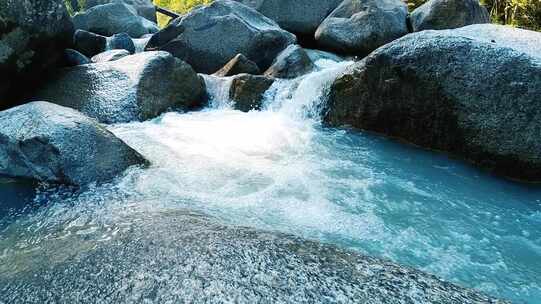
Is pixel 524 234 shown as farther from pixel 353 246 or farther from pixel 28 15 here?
pixel 28 15

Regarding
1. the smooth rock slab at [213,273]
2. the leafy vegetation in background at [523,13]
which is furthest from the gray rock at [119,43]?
the leafy vegetation in background at [523,13]

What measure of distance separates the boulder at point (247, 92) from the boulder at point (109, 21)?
949 centimetres

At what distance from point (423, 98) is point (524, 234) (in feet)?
9.37

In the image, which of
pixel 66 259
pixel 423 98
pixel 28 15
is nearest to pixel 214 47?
pixel 28 15

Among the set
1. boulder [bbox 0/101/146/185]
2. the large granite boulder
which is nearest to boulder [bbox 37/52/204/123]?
the large granite boulder

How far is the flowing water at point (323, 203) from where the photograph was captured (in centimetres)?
397

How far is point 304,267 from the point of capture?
3133 millimetres

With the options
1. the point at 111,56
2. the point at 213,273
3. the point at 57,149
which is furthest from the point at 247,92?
the point at 213,273

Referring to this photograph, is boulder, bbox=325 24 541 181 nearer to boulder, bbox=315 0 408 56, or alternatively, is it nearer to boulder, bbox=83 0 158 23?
boulder, bbox=315 0 408 56

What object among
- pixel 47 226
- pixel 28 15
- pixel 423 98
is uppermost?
pixel 28 15

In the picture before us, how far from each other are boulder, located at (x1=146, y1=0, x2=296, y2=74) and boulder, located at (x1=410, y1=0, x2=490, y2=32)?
404cm

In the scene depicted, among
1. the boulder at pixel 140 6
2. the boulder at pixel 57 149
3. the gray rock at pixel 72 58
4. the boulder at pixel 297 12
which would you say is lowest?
the boulder at pixel 57 149

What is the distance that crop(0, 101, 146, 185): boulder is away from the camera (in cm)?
524

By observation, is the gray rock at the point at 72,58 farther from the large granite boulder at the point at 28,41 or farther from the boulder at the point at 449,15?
the boulder at the point at 449,15
